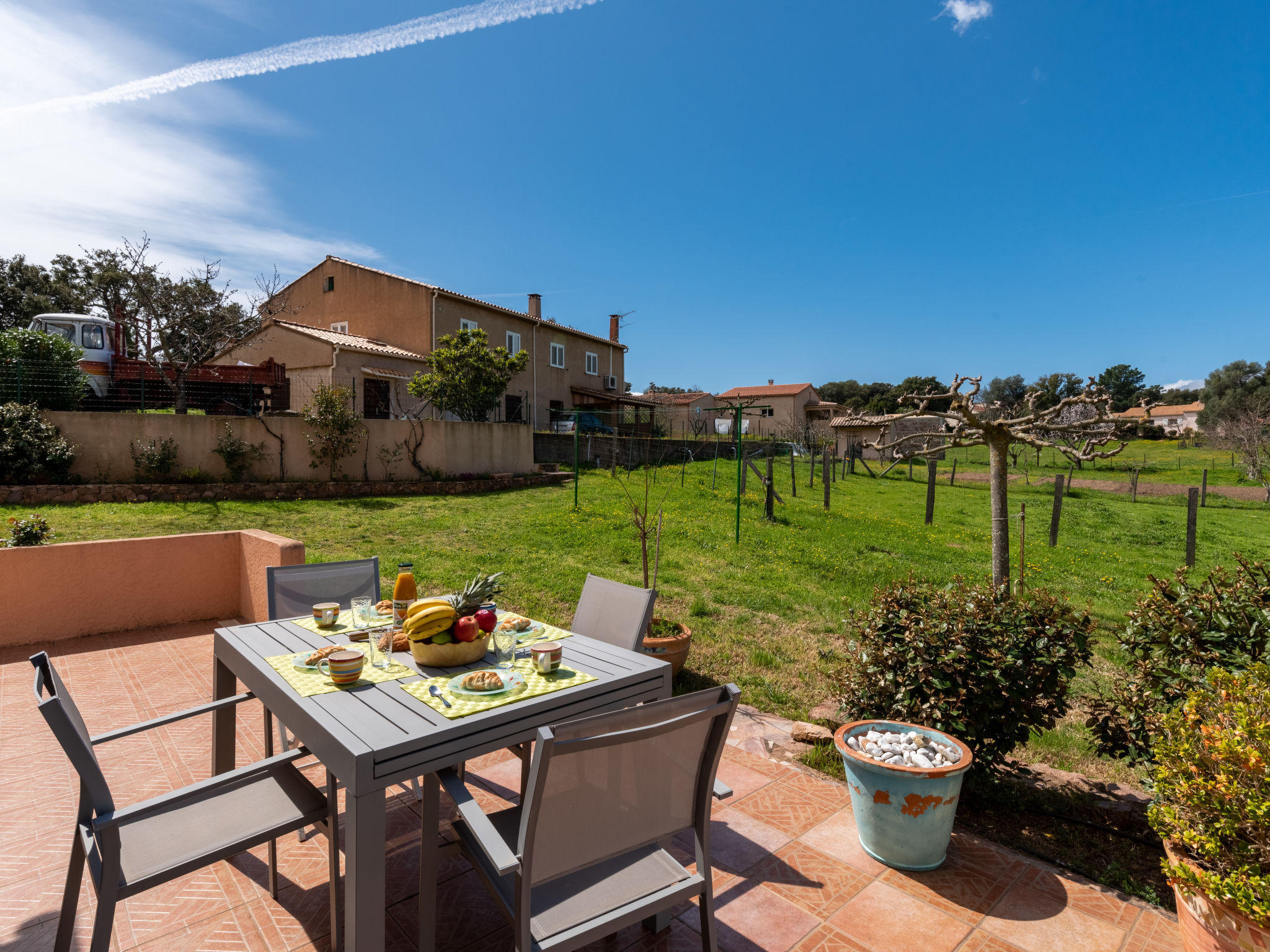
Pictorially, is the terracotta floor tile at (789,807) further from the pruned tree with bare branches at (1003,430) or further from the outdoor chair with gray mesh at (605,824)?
the pruned tree with bare branches at (1003,430)

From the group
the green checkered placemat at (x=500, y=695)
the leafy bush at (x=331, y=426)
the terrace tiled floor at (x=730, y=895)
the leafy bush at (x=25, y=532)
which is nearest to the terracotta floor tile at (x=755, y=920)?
the terrace tiled floor at (x=730, y=895)

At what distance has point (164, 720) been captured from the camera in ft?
6.49

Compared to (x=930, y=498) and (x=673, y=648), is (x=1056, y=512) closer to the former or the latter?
(x=930, y=498)

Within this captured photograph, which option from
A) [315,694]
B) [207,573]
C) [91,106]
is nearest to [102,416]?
[91,106]

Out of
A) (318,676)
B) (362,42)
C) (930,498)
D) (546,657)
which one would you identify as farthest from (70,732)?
(930,498)

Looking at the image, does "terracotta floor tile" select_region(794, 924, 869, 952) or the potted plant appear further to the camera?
"terracotta floor tile" select_region(794, 924, 869, 952)

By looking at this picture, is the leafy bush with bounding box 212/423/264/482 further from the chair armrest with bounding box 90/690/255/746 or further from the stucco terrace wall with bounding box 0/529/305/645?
the chair armrest with bounding box 90/690/255/746

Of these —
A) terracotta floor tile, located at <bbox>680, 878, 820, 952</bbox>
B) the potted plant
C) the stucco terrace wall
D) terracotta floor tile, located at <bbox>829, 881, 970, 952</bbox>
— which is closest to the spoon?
terracotta floor tile, located at <bbox>680, 878, 820, 952</bbox>

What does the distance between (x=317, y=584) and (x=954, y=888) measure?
126 inches

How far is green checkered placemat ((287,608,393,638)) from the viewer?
255 centimetres

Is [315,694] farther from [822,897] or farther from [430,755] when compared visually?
[822,897]

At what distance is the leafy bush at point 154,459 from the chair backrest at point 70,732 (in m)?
11.9

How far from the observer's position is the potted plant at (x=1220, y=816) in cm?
150

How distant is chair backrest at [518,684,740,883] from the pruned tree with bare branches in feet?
8.99
